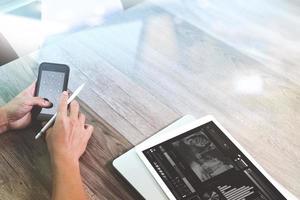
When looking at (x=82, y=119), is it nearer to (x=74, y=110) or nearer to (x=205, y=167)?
(x=74, y=110)

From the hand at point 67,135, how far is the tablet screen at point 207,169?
0.14m

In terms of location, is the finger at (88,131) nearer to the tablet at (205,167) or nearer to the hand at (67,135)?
the hand at (67,135)

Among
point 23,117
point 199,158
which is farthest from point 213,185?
point 23,117

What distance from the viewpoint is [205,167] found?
2.71ft

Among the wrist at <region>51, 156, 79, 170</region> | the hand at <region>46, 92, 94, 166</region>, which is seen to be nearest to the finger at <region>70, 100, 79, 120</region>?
the hand at <region>46, 92, 94, 166</region>

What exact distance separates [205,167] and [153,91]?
334mm

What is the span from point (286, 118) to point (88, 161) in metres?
0.57

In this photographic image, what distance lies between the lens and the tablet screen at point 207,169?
0.79m

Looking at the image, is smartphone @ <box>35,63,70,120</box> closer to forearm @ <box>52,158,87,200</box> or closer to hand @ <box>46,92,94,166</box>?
hand @ <box>46,92,94,166</box>

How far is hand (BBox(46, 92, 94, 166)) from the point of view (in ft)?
2.66

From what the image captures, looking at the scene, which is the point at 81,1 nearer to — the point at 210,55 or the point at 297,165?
the point at 210,55

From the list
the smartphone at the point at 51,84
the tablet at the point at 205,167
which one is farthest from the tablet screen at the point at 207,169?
the smartphone at the point at 51,84

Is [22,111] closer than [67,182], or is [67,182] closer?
[67,182]

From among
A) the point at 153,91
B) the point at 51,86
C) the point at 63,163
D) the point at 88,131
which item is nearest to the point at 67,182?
the point at 63,163
